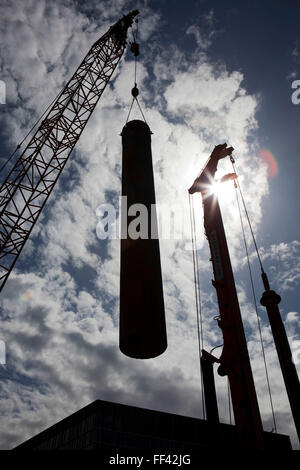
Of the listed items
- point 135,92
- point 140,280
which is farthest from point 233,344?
point 135,92

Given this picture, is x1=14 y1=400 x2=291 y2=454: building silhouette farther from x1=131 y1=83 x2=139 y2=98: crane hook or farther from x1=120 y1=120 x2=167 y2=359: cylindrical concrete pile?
x1=131 y1=83 x2=139 y2=98: crane hook

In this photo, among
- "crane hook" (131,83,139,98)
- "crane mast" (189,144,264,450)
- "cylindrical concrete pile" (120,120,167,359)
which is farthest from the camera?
"crane hook" (131,83,139,98)

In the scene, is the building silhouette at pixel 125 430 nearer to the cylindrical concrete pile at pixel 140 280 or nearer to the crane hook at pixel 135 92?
the cylindrical concrete pile at pixel 140 280

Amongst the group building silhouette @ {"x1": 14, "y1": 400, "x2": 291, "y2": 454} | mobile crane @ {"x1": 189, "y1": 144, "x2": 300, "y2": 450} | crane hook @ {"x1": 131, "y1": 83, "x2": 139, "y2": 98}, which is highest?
crane hook @ {"x1": 131, "y1": 83, "x2": 139, "y2": 98}

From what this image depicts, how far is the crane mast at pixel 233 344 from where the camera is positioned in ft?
32.7

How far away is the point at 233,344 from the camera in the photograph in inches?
437

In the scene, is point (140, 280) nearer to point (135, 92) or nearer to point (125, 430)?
point (135, 92)

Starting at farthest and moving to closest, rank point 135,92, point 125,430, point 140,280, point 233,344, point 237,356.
Result: point 125,430
point 135,92
point 233,344
point 237,356
point 140,280

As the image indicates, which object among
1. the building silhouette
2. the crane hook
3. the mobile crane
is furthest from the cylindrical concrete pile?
the building silhouette

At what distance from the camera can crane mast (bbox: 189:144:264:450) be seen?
32.7ft
